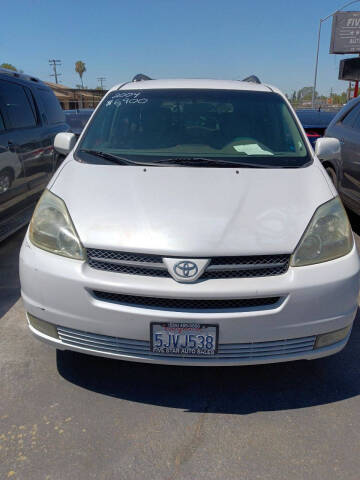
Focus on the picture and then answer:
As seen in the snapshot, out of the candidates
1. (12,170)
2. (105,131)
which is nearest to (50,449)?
(105,131)

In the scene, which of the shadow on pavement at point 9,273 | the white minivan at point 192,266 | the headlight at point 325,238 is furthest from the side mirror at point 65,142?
the headlight at point 325,238

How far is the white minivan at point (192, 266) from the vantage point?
6.92 feet

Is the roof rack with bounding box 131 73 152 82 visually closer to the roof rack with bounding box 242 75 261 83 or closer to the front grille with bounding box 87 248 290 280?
the roof rack with bounding box 242 75 261 83

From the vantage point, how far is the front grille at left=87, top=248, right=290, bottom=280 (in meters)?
2.14

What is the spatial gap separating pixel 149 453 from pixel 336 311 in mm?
1165

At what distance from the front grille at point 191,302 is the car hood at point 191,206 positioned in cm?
23

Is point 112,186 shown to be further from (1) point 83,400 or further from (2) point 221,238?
(1) point 83,400

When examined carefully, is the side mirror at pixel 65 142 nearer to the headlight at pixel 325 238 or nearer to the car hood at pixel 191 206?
the car hood at pixel 191 206

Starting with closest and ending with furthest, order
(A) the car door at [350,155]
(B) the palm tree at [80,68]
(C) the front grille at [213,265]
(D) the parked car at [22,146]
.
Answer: (C) the front grille at [213,265] → (D) the parked car at [22,146] → (A) the car door at [350,155] → (B) the palm tree at [80,68]

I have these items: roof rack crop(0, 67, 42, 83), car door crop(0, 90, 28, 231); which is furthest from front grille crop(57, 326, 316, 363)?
roof rack crop(0, 67, 42, 83)

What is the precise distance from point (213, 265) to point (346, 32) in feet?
158

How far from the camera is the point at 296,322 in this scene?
7.09ft

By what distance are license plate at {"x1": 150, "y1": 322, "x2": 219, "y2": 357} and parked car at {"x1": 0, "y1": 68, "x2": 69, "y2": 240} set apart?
9.09 feet

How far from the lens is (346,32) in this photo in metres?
42.7
